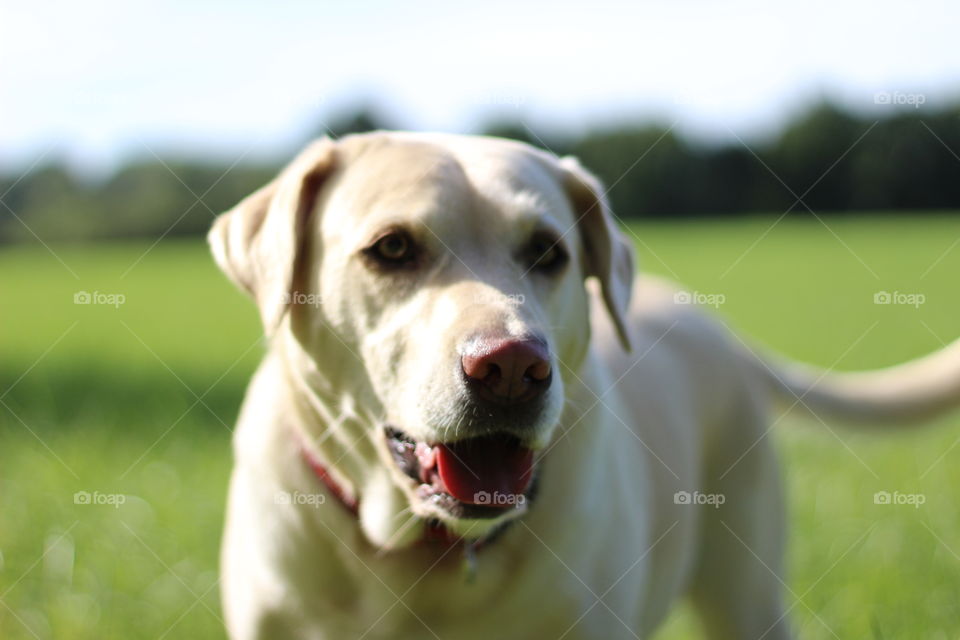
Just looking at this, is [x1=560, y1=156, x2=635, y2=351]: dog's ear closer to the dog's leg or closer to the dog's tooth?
the dog's tooth

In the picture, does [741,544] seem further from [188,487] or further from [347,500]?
[188,487]

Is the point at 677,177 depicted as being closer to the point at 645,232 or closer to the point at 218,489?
the point at 645,232

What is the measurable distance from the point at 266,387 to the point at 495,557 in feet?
3.01

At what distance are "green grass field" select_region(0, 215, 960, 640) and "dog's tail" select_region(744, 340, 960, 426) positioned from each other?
12 centimetres

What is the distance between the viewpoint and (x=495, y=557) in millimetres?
2838

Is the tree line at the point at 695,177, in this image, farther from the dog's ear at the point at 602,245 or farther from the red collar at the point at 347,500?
the red collar at the point at 347,500

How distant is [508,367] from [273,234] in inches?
37.4

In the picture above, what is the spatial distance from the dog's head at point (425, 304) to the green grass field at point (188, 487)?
168cm

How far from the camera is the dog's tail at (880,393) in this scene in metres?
4.29

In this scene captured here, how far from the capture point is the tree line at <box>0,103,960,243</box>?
23.3m

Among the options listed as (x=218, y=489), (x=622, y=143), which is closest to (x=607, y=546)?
(x=218, y=489)

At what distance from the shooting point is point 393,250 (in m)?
2.81

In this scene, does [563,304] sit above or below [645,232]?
above

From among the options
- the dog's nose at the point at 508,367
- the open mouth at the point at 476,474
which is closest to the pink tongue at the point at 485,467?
the open mouth at the point at 476,474
